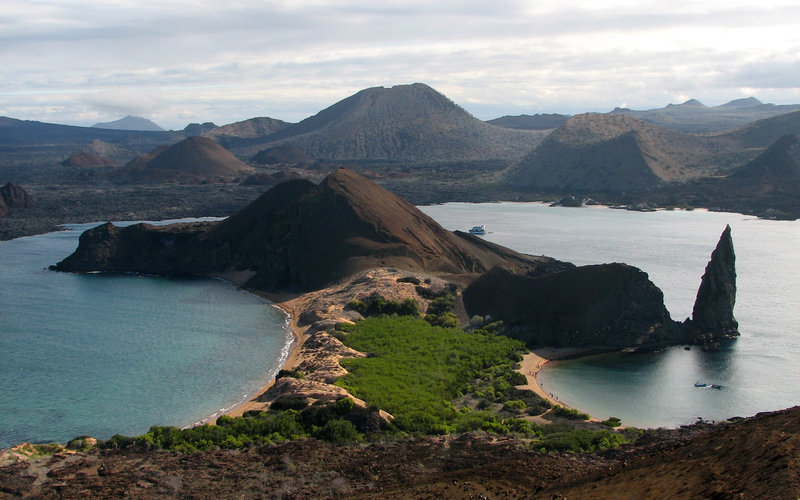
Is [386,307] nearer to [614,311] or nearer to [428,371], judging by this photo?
[428,371]

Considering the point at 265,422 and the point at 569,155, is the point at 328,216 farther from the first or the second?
the point at 569,155

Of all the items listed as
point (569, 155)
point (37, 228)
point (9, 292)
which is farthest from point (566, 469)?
point (569, 155)

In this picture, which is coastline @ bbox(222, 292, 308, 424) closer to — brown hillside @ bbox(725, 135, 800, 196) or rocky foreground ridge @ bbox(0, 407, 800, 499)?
rocky foreground ridge @ bbox(0, 407, 800, 499)

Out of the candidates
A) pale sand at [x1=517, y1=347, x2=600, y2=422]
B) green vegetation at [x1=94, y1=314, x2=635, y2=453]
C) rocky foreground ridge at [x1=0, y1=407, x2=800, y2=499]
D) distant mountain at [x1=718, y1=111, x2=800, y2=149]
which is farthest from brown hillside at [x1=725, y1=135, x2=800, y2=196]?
rocky foreground ridge at [x1=0, y1=407, x2=800, y2=499]

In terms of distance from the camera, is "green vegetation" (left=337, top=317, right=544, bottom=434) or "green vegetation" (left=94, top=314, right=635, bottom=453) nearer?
"green vegetation" (left=94, top=314, right=635, bottom=453)

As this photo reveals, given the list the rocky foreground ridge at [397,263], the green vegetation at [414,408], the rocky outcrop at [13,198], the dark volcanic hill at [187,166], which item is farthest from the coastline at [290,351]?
the dark volcanic hill at [187,166]

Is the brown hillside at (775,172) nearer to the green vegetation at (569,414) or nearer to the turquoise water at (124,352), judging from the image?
the turquoise water at (124,352)

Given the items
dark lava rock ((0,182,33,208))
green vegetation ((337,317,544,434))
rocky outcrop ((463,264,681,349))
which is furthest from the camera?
dark lava rock ((0,182,33,208))
